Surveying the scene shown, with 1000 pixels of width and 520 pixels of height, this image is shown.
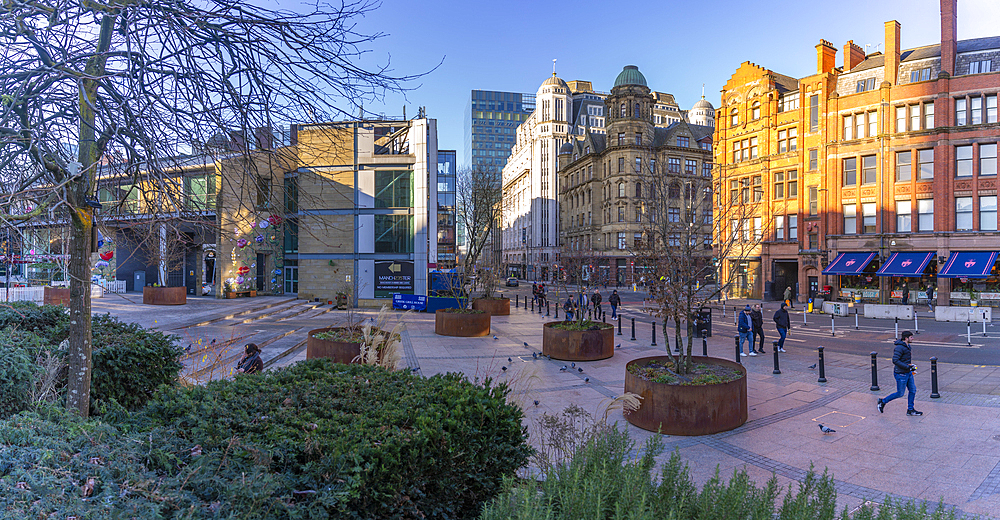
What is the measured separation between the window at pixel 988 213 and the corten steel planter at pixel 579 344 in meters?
31.4

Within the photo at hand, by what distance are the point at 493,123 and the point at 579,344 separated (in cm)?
17070

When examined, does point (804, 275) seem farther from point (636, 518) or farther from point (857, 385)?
point (636, 518)

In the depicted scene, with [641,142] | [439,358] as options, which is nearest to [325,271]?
[439,358]

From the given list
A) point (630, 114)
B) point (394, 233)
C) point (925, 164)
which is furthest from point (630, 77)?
point (394, 233)

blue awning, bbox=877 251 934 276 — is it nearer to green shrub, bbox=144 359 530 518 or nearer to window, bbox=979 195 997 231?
window, bbox=979 195 997 231

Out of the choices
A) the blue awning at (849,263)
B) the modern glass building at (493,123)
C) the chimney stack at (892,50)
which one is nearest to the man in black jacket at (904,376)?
the blue awning at (849,263)

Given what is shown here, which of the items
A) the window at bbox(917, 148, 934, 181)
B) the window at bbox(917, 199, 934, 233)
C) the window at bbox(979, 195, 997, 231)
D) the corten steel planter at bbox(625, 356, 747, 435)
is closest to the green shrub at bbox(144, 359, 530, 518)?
the corten steel planter at bbox(625, 356, 747, 435)

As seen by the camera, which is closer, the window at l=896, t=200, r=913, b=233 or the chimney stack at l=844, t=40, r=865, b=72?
the window at l=896, t=200, r=913, b=233

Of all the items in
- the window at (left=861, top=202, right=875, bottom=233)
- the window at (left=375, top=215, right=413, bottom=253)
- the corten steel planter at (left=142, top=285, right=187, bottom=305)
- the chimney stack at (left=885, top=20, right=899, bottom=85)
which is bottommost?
the corten steel planter at (left=142, top=285, right=187, bottom=305)

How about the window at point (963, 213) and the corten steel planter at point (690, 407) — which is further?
the window at point (963, 213)

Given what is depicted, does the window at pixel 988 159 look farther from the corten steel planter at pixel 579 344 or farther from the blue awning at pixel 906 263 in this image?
the corten steel planter at pixel 579 344

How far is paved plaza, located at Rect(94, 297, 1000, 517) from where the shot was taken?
6.18 metres

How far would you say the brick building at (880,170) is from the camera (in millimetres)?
30656

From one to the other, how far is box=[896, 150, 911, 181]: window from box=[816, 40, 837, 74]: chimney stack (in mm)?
8835
